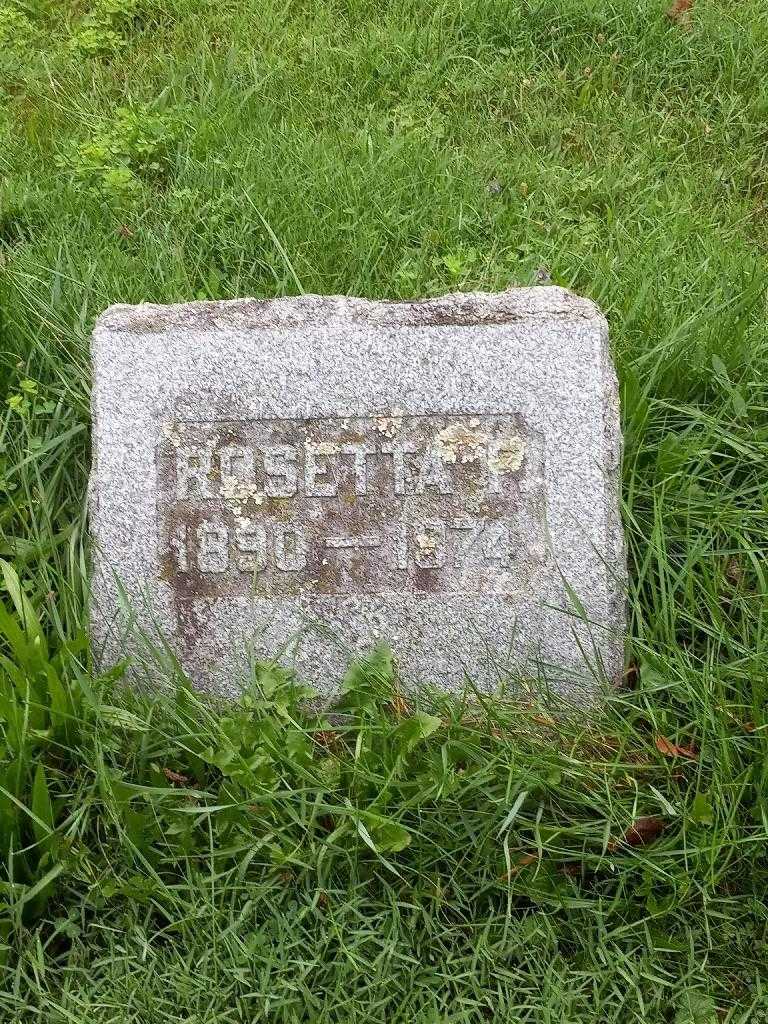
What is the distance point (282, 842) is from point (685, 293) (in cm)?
190

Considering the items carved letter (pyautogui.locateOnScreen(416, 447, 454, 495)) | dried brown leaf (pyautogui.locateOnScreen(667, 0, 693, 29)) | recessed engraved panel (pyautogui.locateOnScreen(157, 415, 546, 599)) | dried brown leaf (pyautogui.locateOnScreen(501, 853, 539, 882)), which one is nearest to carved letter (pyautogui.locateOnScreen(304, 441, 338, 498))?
recessed engraved panel (pyautogui.locateOnScreen(157, 415, 546, 599))

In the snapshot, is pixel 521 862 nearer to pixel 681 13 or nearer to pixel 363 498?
pixel 363 498

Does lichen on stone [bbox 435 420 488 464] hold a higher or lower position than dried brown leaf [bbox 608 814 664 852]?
higher

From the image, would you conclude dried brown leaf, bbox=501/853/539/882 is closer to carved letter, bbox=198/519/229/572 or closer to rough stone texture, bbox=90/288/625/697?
rough stone texture, bbox=90/288/625/697

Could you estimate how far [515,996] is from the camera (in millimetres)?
1743

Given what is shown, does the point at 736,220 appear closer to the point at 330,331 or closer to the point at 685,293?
the point at 685,293

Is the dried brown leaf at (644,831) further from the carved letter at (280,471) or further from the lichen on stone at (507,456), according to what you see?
the carved letter at (280,471)

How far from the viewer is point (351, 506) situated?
2127mm

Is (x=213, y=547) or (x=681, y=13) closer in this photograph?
(x=213, y=547)

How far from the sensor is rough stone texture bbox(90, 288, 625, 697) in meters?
2.08

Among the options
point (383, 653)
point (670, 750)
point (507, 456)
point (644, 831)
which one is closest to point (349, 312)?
point (507, 456)

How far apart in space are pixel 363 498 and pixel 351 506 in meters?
0.03

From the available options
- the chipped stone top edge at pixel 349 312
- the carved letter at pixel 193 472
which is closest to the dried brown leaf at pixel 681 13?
the chipped stone top edge at pixel 349 312

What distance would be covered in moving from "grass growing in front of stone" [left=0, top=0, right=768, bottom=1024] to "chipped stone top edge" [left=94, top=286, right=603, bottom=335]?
32 centimetres
